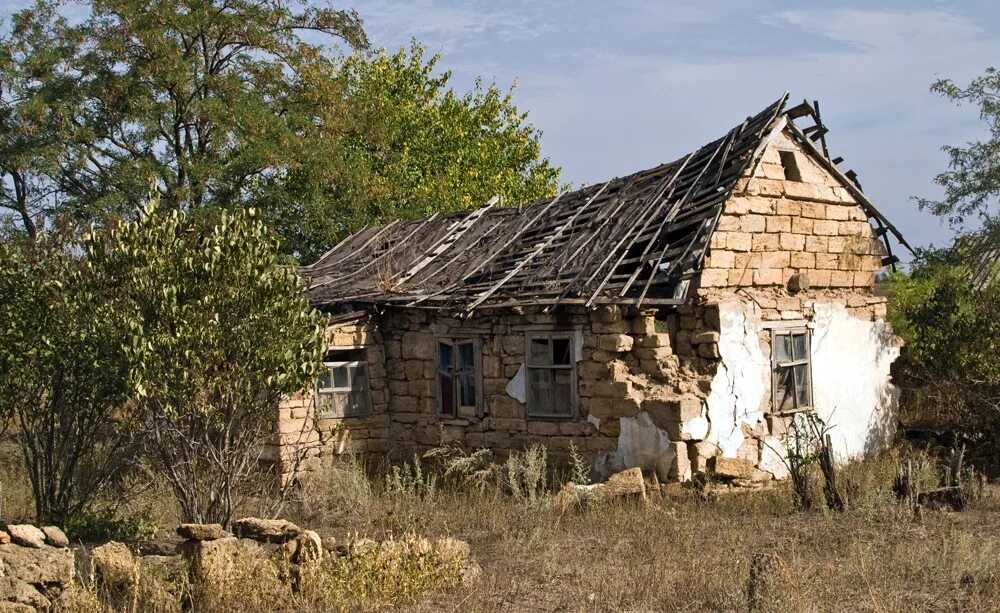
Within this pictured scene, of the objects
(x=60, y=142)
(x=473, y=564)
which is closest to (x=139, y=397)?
(x=473, y=564)

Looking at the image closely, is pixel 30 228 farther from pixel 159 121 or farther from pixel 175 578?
pixel 175 578

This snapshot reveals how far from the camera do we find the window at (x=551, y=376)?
12406 millimetres

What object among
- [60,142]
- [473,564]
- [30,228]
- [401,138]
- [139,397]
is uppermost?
[401,138]

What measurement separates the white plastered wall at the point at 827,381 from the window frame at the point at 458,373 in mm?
3242

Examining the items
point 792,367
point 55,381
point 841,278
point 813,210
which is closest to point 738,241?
point 813,210

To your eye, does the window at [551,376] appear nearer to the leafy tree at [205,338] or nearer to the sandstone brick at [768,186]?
the sandstone brick at [768,186]

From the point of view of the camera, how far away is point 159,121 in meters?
21.2

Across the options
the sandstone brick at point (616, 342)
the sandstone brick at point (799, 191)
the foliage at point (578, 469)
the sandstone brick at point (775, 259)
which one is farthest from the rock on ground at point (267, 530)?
the sandstone brick at point (799, 191)

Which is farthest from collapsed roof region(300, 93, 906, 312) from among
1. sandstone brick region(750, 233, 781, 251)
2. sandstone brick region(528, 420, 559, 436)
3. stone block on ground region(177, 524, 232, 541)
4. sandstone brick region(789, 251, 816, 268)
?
stone block on ground region(177, 524, 232, 541)

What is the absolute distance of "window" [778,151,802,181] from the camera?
42.9 feet

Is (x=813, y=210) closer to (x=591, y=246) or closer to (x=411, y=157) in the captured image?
(x=591, y=246)

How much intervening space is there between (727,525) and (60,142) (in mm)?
16660

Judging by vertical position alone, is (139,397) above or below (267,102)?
below

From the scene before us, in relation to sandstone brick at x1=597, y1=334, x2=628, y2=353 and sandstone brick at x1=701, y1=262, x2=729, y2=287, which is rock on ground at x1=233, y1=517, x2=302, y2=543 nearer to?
sandstone brick at x1=597, y1=334, x2=628, y2=353
